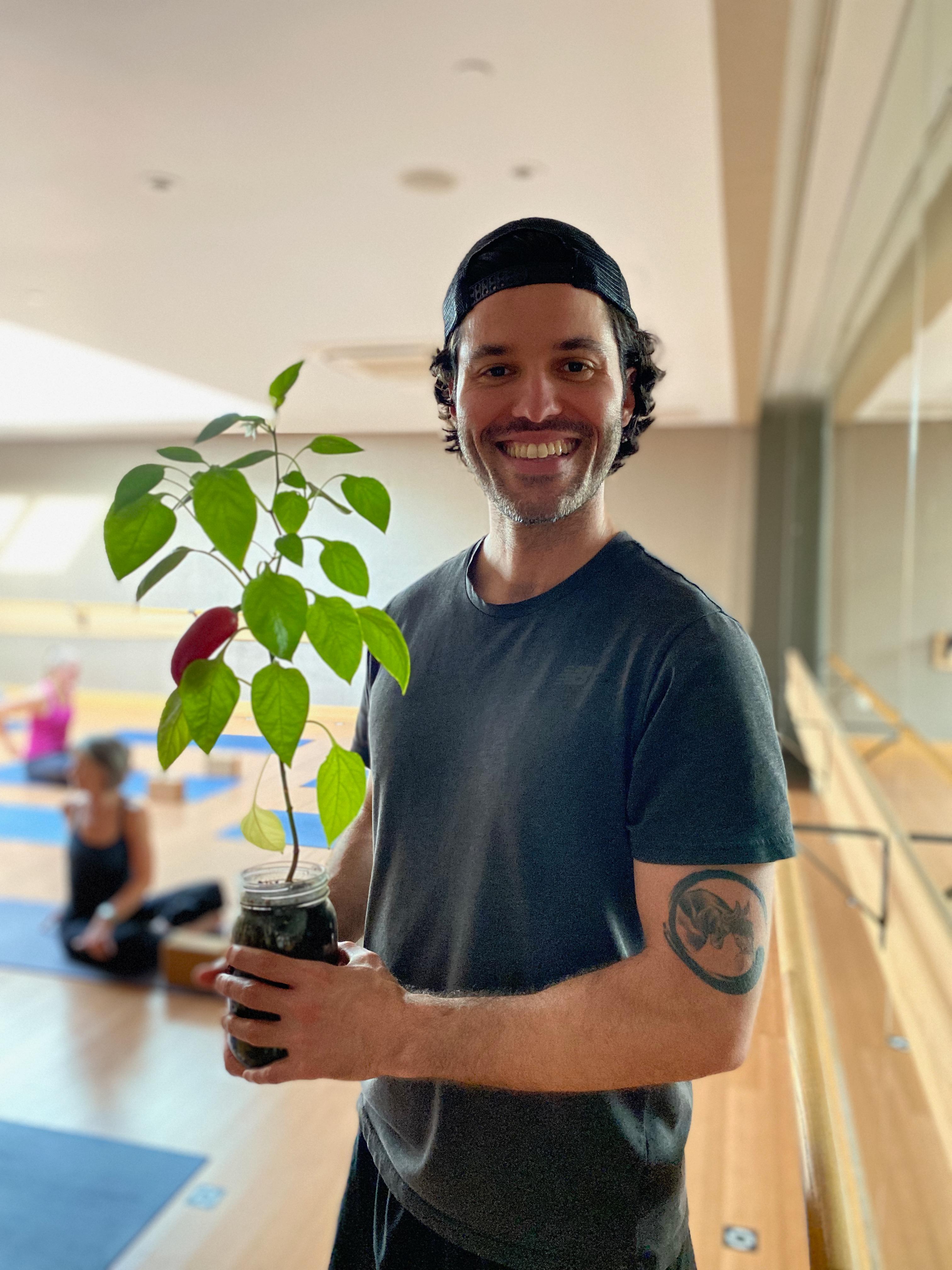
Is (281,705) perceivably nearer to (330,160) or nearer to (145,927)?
(330,160)

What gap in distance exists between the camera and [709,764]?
82 centimetres

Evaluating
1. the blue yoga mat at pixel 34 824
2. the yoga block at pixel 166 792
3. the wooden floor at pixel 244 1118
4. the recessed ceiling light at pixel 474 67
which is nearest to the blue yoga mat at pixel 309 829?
the wooden floor at pixel 244 1118

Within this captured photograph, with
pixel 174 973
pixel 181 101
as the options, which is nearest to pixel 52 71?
pixel 181 101

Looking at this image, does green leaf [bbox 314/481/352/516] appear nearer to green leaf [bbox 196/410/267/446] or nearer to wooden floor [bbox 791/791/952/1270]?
green leaf [bbox 196/410/267/446]

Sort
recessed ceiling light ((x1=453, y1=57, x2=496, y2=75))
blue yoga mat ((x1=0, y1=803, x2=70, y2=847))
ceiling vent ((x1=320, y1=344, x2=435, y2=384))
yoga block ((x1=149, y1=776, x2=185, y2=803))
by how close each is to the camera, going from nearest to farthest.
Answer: ceiling vent ((x1=320, y1=344, x2=435, y2=384))
recessed ceiling light ((x1=453, y1=57, x2=496, y2=75))
blue yoga mat ((x1=0, y1=803, x2=70, y2=847))
yoga block ((x1=149, y1=776, x2=185, y2=803))

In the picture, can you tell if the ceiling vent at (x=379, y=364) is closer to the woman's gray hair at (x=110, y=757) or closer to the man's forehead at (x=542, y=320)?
the man's forehead at (x=542, y=320)

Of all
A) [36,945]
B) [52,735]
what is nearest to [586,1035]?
[36,945]

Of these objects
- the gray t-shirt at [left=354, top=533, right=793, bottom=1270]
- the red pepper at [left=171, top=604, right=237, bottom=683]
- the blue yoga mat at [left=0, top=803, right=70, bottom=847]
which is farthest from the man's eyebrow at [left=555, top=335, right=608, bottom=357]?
the blue yoga mat at [left=0, top=803, right=70, bottom=847]

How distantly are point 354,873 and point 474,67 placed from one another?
7.05ft

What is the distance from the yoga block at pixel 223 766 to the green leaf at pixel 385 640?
6486 mm

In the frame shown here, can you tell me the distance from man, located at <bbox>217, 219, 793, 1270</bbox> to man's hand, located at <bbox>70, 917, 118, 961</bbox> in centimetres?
386

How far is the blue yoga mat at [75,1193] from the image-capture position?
2816 mm

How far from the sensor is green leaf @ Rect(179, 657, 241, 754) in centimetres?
88

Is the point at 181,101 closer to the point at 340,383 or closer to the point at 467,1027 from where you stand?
the point at 340,383
